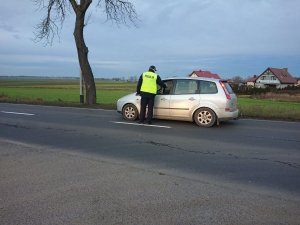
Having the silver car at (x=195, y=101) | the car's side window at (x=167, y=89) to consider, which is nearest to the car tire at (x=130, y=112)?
the silver car at (x=195, y=101)

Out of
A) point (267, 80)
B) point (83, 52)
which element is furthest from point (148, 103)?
point (267, 80)

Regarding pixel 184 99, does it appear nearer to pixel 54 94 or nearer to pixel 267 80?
pixel 54 94

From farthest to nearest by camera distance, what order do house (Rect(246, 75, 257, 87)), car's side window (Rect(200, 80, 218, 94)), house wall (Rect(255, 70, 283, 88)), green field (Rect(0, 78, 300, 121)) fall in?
house (Rect(246, 75, 257, 87)), house wall (Rect(255, 70, 283, 88)), green field (Rect(0, 78, 300, 121)), car's side window (Rect(200, 80, 218, 94))

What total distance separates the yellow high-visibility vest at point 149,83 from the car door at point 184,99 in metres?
0.73

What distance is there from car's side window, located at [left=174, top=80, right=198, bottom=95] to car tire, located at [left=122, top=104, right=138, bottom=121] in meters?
1.59

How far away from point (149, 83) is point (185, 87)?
1189 millimetres

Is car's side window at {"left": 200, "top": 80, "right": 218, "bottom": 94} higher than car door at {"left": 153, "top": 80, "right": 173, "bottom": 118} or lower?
higher

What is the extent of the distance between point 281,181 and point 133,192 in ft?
7.57

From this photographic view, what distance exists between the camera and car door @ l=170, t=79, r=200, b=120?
12294 millimetres

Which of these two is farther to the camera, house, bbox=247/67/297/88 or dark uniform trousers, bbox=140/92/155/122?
house, bbox=247/67/297/88

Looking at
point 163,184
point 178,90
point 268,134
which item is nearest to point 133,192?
point 163,184

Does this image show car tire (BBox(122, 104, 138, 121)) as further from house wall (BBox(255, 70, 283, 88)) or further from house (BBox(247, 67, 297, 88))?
house wall (BBox(255, 70, 283, 88))

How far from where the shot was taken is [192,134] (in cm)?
1035

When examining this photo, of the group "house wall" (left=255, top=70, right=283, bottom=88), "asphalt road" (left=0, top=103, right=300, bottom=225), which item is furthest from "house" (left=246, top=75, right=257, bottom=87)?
"asphalt road" (left=0, top=103, right=300, bottom=225)
